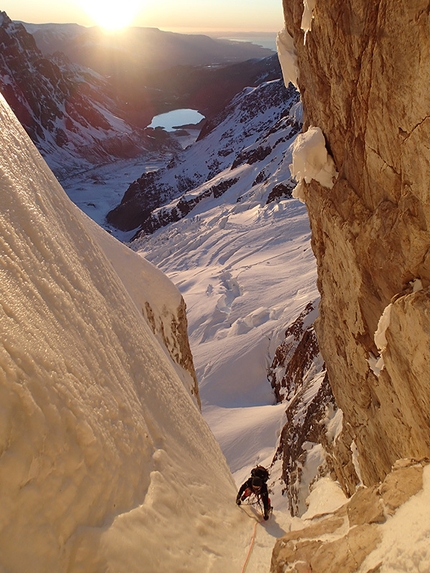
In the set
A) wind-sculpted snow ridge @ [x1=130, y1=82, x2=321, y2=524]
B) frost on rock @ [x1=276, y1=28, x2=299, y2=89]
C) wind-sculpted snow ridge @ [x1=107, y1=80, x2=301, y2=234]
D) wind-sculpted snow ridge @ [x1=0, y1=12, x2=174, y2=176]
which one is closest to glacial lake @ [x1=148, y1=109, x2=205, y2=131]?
wind-sculpted snow ridge @ [x1=0, y1=12, x2=174, y2=176]

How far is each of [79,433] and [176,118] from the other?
413 feet

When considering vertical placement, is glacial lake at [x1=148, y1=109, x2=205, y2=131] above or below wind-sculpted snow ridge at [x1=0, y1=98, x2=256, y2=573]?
above

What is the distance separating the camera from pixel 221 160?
6066 centimetres

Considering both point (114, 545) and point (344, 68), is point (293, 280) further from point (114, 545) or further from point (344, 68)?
point (114, 545)

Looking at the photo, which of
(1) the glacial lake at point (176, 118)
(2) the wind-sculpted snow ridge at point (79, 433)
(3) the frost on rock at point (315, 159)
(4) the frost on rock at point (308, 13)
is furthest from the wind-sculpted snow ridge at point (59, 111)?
(2) the wind-sculpted snow ridge at point (79, 433)

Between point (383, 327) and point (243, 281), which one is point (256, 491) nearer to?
point (383, 327)

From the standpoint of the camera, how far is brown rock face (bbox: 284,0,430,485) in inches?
161

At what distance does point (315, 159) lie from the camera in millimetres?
5957

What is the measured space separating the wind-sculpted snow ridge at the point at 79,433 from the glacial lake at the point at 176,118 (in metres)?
116

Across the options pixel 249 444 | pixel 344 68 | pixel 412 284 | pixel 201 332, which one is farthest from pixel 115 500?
pixel 201 332

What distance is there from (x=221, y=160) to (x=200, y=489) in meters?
59.2

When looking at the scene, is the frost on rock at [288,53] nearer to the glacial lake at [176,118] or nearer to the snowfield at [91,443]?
the snowfield at [91,443]

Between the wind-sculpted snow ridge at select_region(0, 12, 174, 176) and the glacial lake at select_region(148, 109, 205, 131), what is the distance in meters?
8.15

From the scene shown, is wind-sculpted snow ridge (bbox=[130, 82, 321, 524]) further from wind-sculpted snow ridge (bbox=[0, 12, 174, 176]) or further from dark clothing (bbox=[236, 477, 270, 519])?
wind-sculpted snow ridge (bbox=[0, 12, 174, 176])
